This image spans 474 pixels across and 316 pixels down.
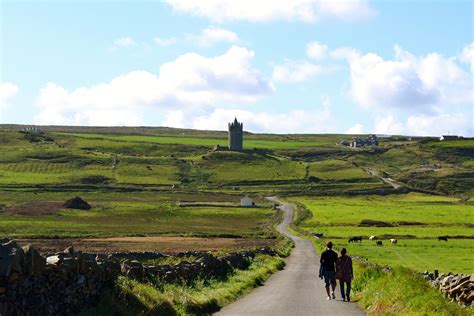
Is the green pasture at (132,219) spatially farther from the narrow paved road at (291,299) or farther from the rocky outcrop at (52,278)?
the rocky outcrop at (52,278)

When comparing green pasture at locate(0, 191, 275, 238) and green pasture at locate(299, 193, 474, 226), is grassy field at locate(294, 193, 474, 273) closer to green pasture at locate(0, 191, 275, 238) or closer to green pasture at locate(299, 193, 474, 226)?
green pasture at locate(299, 193, 474, 226)

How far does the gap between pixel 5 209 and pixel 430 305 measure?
330 ft

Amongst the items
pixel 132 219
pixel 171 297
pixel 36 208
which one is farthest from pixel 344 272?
pixel 36 208

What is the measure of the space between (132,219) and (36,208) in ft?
53.0

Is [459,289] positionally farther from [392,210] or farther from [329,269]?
[392,210]

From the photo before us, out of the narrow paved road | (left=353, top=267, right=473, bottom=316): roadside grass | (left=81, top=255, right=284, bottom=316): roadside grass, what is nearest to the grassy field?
the narrow paved road

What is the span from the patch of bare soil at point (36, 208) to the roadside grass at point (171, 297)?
79692 mm

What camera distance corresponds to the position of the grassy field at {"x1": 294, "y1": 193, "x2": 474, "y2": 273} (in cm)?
6431

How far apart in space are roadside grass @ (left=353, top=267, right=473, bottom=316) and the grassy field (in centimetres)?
2497

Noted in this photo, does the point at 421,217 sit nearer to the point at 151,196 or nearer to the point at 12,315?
the point at 151,196

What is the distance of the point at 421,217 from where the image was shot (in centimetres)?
12094

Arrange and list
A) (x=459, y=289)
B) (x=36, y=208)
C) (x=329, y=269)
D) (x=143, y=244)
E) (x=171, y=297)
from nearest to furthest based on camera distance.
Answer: (x=459, y=289), (x=171, y=297), (x=329, y=269), (x=143, y=244), (x=36, y=208)

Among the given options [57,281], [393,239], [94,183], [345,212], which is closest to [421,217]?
[345,212]

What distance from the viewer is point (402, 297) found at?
2350 cm
